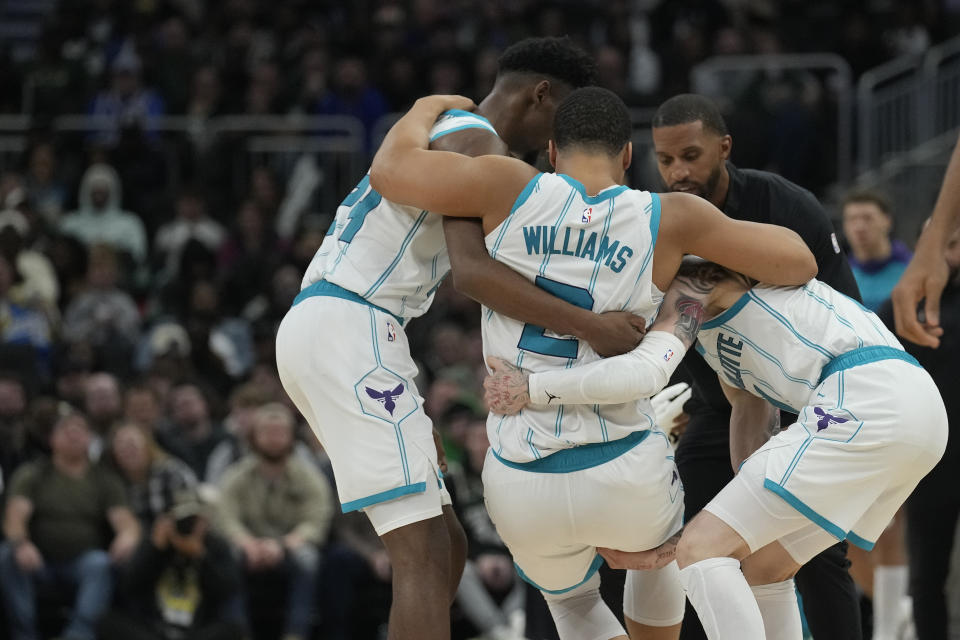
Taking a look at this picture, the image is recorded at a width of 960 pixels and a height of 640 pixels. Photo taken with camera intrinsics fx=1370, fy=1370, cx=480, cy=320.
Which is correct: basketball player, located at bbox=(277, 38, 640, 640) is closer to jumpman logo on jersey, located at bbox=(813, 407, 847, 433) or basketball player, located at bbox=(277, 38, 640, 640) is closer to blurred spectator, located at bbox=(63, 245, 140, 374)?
jumpman logo on jersey, located at bbox=(813, 407, 847, 433)

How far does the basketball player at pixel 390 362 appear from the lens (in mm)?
4223

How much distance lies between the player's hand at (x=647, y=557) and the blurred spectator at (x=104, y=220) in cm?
954

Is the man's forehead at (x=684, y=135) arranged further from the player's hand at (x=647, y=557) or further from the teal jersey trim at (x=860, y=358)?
the player's hand at (x=647, y=557)

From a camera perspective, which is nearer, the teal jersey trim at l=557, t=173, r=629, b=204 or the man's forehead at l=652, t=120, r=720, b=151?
the teal jersey trim at l=557, t=173, r=629, b=204

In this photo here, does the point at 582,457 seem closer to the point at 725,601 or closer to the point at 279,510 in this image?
the point at 725,601

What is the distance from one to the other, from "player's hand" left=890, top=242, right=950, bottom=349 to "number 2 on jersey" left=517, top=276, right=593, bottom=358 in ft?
3.76

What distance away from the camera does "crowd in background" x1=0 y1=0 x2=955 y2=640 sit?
28.9ft

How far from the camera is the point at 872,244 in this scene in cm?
787

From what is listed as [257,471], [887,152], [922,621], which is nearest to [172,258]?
[257,471]

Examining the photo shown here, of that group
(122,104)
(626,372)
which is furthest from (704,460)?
(122,104)

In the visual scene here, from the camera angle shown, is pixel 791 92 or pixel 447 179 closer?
pixel 447 179

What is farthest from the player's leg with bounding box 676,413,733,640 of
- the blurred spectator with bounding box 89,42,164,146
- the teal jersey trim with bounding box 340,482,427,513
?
the blurred spectator with bounding box 89,42,164,146

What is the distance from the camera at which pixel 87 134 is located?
1398 cm

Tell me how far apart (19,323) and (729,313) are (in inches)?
332
